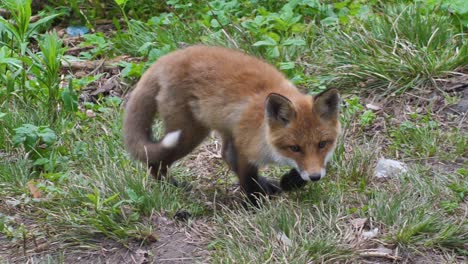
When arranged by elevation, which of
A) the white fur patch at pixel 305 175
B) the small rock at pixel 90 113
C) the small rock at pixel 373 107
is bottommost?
the small rock at pixel 90 113

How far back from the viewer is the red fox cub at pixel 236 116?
555cm

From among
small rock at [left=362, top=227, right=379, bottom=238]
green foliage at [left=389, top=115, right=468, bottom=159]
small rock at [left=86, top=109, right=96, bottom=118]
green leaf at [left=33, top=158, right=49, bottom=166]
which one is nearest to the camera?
small rock at [left=362, top=227, right=379, bottom=238]

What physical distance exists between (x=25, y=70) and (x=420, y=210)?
404 cm

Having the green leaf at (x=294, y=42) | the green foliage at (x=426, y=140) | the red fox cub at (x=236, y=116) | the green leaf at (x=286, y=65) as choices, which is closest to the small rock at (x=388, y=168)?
the green foliage at (x=426, y=140)

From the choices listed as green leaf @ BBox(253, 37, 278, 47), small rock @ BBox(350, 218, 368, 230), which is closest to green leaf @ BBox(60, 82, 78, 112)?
green leaf @ BBox(253, 37, 278, 47)

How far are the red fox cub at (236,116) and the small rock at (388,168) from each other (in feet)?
2.16

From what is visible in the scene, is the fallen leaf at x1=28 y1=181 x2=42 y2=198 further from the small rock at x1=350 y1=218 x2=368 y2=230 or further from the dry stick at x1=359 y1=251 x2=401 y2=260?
the dry stick at x1=359 y1=251 x2=401 y2=260

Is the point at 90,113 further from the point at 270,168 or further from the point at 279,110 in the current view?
the point at 279,110

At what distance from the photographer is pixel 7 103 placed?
24.5 feet

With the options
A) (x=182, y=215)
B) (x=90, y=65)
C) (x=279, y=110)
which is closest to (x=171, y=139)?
(x=182, y=215)

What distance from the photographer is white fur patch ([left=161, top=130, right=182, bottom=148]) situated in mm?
5980

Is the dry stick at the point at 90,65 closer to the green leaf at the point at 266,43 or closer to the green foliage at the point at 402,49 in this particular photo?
the green leaf at the point at 266,43

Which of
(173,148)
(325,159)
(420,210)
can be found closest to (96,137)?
(173,148)

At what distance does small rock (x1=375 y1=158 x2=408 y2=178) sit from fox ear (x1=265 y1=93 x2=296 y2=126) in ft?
3.22
